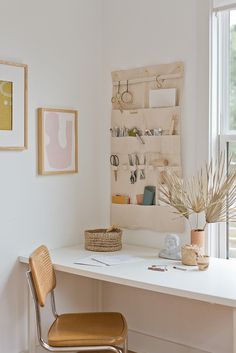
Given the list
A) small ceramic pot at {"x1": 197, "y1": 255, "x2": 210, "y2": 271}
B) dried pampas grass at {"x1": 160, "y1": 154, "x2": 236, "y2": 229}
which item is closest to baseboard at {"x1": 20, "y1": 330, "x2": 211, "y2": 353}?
small ceramic pot at {"x1": 197, "y1": 255, "x2": 210, "y2": 271}

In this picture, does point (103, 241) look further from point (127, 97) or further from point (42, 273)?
point (127, 97)

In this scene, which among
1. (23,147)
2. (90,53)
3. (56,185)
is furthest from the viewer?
(90,53)

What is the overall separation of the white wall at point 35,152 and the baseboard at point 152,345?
0.39 meters

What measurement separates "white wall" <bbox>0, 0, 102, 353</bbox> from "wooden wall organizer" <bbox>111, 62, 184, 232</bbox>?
17 centimetres

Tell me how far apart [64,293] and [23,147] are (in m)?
0.93

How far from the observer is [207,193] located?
2.69 metres

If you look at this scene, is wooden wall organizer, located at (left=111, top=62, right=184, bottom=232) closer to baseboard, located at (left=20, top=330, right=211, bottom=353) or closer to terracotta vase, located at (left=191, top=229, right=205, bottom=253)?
terracotta vase, located at (left=191, top=229, right=205, bottom=253)

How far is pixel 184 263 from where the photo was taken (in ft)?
8.64

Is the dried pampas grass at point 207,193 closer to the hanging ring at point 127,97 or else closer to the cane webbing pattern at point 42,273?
the hanging ring at point 127,97

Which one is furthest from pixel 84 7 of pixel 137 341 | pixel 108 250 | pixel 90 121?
pixel 137 341

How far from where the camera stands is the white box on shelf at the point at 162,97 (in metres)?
2.95

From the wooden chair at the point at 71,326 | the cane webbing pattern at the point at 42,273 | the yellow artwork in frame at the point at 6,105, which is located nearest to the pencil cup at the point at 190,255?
the wooden chair at the point at 71,326

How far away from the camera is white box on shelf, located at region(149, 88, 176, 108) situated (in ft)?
9.68

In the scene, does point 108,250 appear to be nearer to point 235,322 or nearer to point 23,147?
point 23,147
